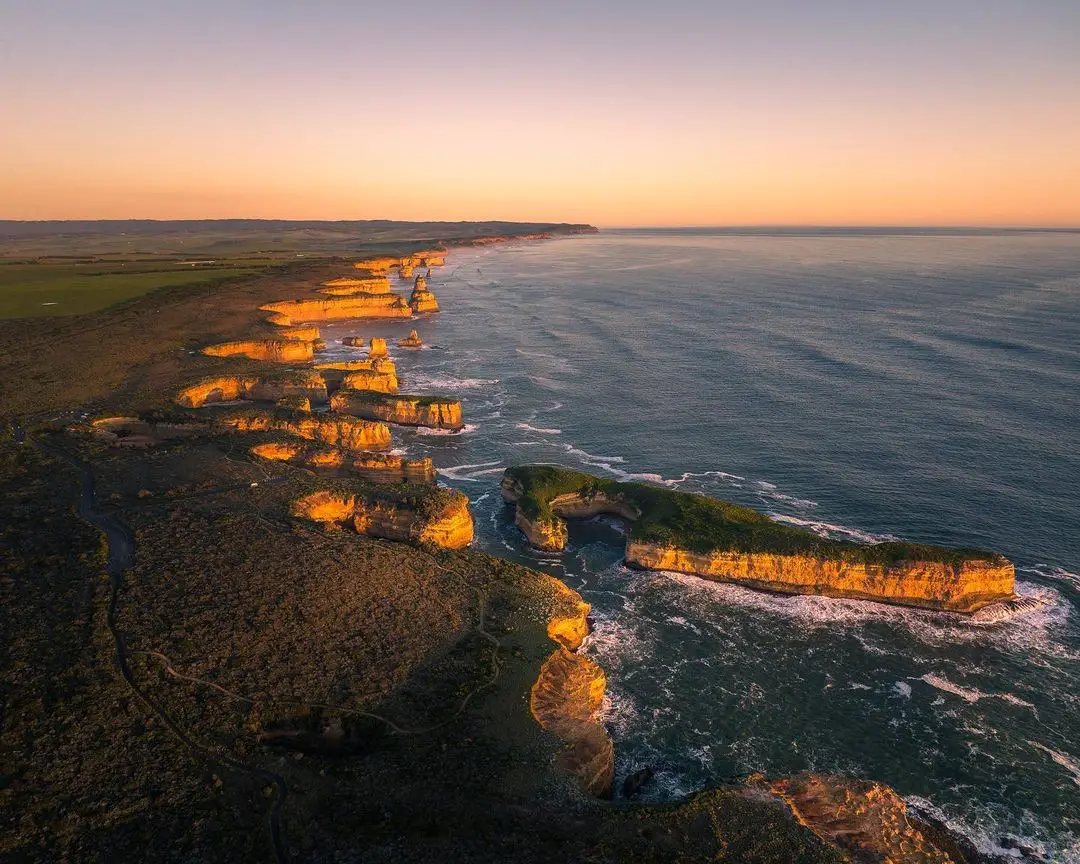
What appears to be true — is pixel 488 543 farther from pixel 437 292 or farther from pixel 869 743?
pixel 437 292

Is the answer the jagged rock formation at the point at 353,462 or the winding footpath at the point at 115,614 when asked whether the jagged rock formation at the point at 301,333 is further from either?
the winding footpath at the point at 115,614

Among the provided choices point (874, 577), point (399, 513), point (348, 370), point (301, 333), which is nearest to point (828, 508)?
point (874, 577)

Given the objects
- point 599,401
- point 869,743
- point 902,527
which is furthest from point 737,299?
point 869,743

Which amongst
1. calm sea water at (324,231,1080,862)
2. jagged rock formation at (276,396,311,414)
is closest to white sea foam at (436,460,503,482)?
calm sea water at (324,231,1080,862)

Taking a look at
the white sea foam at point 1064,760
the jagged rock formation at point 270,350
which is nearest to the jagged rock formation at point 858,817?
the white sea foam at point 1064,760

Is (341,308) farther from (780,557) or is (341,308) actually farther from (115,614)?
(780,557)
